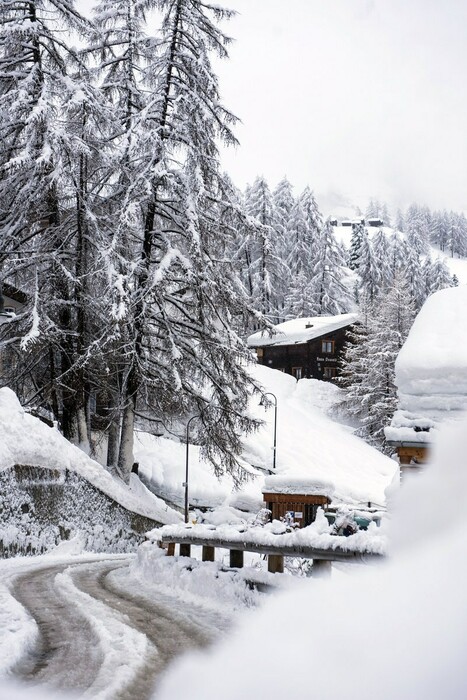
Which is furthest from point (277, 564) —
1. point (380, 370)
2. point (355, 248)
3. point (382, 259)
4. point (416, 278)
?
point (355, 248)

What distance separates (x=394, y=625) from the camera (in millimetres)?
2215

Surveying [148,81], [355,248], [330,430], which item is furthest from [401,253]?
[148,81]

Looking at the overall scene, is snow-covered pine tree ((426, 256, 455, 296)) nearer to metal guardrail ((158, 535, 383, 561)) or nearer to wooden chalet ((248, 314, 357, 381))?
wooden chalet ((248, 314, 357, 381))

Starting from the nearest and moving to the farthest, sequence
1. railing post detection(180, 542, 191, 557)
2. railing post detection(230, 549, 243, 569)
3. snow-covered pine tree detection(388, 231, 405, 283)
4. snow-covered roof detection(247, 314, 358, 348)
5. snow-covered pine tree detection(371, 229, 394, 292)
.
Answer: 1. railing post detection(230, 549, 243, 569)
2. railing post detection(180, 542, 191, 557)
3. snow-covered roof detection(247, 314, 358, 348)
4. snow-covered pine tree detection(371, 229, 394, 292)
5. snow-covered pine tree detection(388, 231, 405, 283)

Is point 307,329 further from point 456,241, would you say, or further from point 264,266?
point 456,241

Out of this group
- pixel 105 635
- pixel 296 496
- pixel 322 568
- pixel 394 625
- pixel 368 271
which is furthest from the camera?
pixel 368 271

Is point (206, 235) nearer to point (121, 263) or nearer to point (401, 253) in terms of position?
point (121, 263)

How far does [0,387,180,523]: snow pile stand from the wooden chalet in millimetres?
48966

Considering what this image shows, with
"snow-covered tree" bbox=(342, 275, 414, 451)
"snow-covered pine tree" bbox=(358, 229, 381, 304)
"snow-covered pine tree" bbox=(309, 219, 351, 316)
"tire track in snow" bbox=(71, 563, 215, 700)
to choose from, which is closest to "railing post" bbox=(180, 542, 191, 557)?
"tire track in snow" bbox=(71, 563, 215, 700)

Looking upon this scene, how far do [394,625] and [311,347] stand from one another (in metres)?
69.0

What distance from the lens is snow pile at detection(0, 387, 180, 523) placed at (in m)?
16.7

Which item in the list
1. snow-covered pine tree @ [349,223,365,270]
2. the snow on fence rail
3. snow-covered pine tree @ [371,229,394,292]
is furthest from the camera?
snow-covered pine tree @ [349,223,365,270]

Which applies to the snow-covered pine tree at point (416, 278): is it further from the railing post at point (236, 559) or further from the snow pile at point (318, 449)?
the railing post at point (236, 559)

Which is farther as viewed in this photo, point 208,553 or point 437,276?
point 437,276
